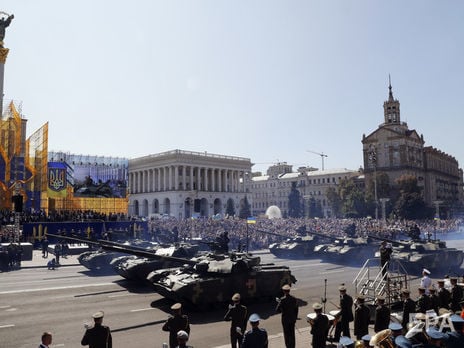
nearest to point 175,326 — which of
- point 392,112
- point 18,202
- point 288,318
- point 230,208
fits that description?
point 288,318

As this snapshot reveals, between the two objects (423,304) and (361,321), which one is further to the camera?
(423,304)

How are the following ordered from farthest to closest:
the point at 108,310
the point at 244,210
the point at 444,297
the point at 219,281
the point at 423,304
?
the point at 244,210, the point at 219,281, the point at 108,310, the point at 444,297, the point at 423,304

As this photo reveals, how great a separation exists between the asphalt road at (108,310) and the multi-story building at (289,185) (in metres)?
92.2

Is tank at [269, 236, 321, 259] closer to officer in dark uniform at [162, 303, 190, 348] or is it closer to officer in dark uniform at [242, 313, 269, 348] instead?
officer in dark uniform at [162, 303, 190, 348]

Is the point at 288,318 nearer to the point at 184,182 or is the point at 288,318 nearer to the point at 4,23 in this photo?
the point at 4,23

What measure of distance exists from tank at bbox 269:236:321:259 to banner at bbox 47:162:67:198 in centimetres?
2900

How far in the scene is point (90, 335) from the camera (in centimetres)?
779

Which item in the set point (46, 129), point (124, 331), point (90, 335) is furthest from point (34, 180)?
point (90, 335)

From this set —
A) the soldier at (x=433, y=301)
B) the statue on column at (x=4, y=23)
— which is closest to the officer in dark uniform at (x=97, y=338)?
the soldier at (x=433, y=301)

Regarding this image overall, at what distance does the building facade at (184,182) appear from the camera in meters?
97.6

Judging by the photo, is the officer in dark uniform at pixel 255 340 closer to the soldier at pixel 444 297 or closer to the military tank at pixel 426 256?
the soldier at pixel 444 297

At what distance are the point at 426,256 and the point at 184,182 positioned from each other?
79.4 metres

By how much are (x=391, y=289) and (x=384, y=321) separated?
16.3 feet

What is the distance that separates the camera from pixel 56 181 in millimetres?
47906
